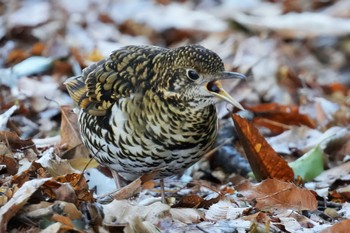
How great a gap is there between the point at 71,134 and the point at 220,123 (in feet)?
4.38

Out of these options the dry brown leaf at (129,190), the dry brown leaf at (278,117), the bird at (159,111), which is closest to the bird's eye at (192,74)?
the bird at (159,111)

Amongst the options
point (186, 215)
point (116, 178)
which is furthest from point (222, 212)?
point (116, 178)

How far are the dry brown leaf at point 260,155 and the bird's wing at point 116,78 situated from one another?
27.6 inches

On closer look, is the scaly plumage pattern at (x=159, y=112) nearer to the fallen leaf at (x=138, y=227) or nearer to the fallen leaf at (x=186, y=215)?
the fallen leaf at (x=186, y=215)

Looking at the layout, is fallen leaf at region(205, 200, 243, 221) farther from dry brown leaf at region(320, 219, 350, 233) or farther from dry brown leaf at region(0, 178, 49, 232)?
dry brown leaf at region(0, 178, 49, 232)

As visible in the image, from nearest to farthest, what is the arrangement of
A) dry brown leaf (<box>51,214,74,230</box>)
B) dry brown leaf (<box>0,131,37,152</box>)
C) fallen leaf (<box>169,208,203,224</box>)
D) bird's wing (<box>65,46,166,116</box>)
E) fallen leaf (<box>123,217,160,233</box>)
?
dry brown leaf (<box>51,214,74,230</box>)
fallen leaf (<box>123,217,160,233</box>)
fallen leaf (<box>169,208,203,224</box>)
bird's wing (<box>65,46,166,116</box>)
dry brown leaf (<box>0,131,37,152</box>)

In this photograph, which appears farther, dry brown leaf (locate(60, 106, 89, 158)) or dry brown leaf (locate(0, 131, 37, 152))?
dry brown leaf (locate(60, 106, 89, 158))

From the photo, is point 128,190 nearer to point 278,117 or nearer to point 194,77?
point 194,77

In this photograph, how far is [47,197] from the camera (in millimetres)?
4145

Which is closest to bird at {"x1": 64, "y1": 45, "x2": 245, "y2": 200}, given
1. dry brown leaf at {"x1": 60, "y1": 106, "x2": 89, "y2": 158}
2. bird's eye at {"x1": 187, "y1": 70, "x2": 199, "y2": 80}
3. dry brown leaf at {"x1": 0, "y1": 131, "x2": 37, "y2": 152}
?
bird's eye at {"x1": 187, "y1": 70, "x2": 199, "y2": 80}

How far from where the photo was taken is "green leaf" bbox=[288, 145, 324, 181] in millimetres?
5793

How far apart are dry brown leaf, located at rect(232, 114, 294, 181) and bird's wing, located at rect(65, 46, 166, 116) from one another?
2.30 feet

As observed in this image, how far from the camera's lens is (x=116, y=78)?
16.7 ft

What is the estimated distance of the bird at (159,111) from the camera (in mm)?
4586
